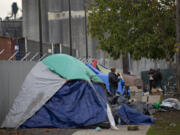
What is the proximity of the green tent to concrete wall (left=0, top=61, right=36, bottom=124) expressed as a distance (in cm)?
103

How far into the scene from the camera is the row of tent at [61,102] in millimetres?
14156

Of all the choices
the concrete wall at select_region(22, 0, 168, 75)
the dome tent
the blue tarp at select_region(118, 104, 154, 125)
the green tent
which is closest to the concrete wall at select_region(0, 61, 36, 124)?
the dome tent

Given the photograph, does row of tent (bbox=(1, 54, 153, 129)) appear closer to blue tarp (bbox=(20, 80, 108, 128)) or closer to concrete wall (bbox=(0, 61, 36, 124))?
blue tarp (bbox=(20, 80, 108, 128))

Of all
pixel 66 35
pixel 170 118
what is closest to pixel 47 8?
pixel 66 35

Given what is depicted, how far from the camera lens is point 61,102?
14.4 metres

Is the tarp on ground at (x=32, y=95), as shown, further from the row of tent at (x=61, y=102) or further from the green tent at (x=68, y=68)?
the green tent at (x=68, y=68)

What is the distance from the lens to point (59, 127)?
14.2 metres

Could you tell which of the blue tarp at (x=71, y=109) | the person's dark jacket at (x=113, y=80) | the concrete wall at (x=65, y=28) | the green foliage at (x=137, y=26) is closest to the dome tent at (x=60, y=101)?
the blue tarp at (x=71, y=109)

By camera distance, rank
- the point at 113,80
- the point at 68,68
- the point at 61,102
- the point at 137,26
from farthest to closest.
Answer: the point at 137,26, the point at 113,80, the point at 68,68, the point at 61,102

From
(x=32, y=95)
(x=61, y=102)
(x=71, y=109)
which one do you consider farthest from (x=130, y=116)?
(x=32, y=95)

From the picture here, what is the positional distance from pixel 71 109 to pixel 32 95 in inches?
45.2

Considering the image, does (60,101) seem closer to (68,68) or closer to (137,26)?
(68,68)

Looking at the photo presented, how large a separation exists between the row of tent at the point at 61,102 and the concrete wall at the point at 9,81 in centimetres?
49

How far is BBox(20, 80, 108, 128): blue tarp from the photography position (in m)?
14.1
